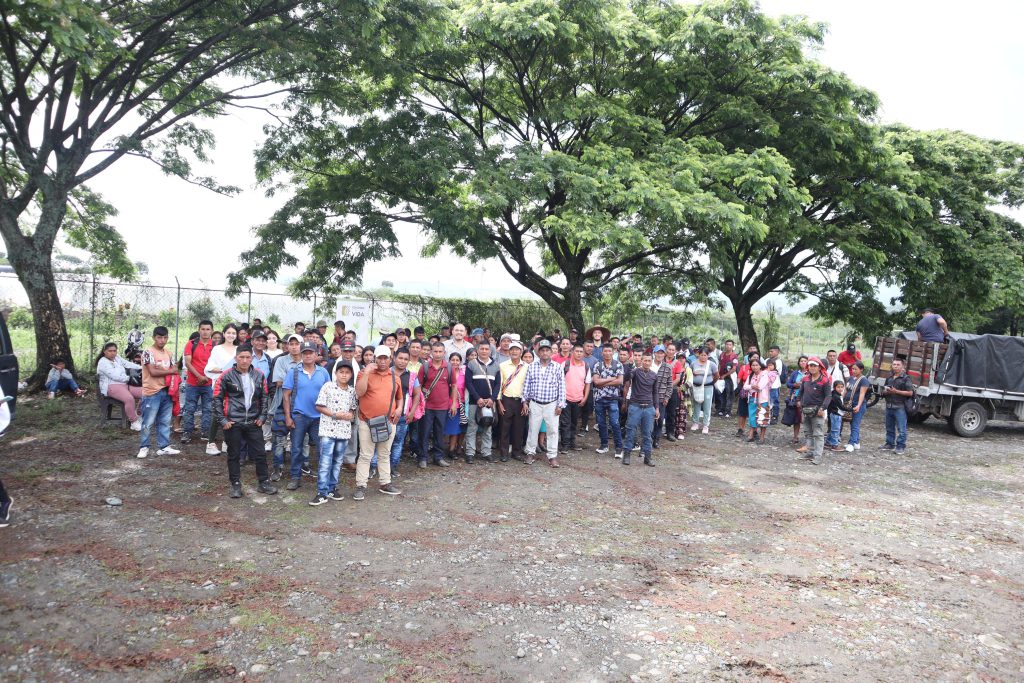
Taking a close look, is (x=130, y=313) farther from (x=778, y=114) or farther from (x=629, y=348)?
(x=778, y=114)

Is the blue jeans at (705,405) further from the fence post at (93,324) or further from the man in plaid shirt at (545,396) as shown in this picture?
the fence post at (93,324)

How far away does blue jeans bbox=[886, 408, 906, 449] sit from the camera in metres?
11.2

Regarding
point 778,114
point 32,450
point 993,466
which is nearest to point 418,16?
point 32,450

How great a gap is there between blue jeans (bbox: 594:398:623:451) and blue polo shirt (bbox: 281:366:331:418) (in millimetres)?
4796

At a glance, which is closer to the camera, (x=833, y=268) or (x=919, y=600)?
(x=919, y=600)

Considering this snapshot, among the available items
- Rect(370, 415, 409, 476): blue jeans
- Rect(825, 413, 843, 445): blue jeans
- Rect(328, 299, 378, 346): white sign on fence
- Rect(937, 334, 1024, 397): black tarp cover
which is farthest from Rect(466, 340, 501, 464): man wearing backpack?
Rect(937, 334, 1024, 397): black tarp cover

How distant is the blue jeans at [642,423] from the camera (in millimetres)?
9188

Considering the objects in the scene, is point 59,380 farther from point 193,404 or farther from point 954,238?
point 954,238

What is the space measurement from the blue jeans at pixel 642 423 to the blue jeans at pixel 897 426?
5253mm

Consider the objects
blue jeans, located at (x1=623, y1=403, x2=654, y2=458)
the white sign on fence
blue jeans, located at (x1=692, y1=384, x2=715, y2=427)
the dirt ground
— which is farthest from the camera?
the white sign on fence

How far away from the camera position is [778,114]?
1582 cm

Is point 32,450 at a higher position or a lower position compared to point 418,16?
lower

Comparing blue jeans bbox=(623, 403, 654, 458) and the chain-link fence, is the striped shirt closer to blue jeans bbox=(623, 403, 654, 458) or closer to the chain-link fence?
blue jeans bbox=(623, 403, 654, 458)

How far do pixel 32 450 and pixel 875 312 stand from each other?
22.6 m
